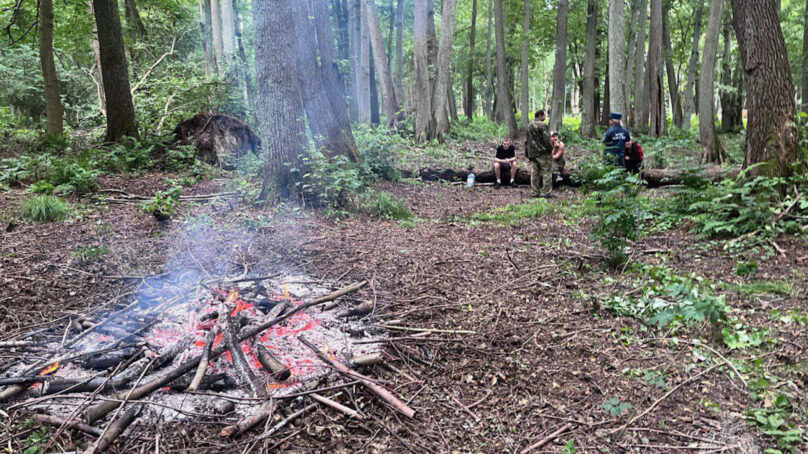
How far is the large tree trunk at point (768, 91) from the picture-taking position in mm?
6062

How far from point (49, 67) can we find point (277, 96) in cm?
588

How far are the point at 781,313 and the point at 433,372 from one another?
2.95 metres

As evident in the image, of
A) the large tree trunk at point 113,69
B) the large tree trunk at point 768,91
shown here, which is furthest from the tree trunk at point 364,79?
the large tree trunk at point 768,91

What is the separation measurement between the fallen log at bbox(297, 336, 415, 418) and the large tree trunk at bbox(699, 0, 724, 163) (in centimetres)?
1330

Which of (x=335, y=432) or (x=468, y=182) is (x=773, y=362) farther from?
(x=468, y=182)

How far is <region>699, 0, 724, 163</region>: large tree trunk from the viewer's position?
13320mm

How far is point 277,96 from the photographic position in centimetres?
816

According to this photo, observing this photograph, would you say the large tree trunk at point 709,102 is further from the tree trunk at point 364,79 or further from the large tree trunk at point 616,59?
the tree trunk at point 364,79

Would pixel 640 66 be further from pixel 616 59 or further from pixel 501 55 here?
pixel 616 59

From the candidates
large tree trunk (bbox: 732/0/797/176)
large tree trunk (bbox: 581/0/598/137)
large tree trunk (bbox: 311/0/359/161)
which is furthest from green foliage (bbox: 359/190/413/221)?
large tree trunk (bbox: 581/0/598/137)

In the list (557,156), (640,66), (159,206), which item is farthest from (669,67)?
(159,206)

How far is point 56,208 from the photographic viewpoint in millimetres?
6891

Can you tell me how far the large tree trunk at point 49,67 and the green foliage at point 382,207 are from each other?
7.42m

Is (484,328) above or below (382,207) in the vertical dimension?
below
